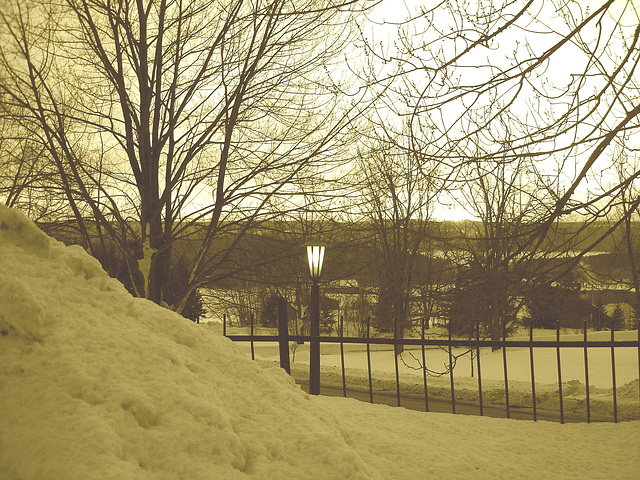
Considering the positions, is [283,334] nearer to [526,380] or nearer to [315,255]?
[315,255]

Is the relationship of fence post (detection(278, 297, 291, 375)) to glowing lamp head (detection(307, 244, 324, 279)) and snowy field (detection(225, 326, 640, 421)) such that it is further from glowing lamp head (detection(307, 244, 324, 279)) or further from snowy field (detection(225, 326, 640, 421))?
snowy field (detection(225, 326, 640, 421))

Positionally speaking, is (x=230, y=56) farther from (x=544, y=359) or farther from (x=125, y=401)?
(x=544, y=359)

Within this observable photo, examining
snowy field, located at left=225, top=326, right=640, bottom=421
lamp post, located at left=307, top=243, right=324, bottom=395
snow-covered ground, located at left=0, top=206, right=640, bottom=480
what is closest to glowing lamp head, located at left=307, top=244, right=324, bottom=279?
lamp post, located at left=307, top=243, right=324, bottom=395

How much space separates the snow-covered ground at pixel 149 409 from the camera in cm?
190

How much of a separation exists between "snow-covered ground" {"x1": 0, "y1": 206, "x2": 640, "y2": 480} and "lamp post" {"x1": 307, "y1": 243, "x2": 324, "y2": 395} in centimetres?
243

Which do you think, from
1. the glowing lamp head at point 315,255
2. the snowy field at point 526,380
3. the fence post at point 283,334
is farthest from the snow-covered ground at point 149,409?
the glowing lamp head at point 315,255

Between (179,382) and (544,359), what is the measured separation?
16.6 meters

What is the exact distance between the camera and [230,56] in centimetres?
674

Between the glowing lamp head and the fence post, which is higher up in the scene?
the glowing lamp head

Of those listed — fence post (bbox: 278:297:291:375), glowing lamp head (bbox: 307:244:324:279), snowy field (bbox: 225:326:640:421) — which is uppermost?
glowing lamp head (bbox: 307:244:324:279)

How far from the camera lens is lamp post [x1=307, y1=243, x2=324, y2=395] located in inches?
239

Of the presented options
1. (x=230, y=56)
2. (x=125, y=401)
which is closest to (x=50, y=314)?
(x=125, y=401)

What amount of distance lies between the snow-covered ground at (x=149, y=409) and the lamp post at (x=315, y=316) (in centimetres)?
243

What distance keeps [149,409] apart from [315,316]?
413cm
